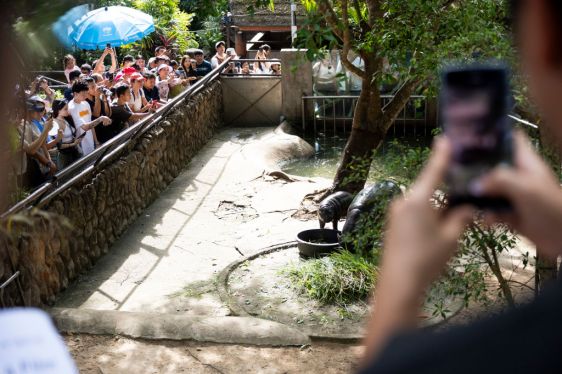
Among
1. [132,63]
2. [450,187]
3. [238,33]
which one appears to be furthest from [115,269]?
[238,33]

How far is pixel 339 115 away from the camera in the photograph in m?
14.4

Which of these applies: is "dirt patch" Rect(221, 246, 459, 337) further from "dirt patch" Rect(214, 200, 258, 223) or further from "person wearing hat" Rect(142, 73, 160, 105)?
"person wearing hat" Rect(142, 73, 160, 105)

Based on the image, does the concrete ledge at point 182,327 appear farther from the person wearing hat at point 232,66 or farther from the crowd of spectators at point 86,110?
the person wearing hat at point 232,66

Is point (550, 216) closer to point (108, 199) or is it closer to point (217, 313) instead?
point (217, 313)

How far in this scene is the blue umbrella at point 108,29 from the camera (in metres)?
11.8

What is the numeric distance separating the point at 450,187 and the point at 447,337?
0.21 meters

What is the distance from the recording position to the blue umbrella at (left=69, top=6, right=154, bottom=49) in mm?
11828

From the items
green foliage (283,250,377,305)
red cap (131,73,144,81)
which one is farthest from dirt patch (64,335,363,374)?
red cap (131,73,144,81)

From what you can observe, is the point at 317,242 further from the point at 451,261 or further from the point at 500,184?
the point at 500,184

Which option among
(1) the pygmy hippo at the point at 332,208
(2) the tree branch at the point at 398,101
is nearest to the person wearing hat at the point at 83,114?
(1) the pygmy hippo at the point at 332,208

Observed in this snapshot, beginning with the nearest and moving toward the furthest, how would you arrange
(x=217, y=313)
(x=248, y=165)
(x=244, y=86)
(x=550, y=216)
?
(x=550, y=216)
(x=217, y=313)
(x=248, y=165)
(x=244, y=86)

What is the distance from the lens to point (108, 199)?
8.42m

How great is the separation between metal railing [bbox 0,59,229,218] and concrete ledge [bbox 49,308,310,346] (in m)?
0.99

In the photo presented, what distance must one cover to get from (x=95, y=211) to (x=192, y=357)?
9.67 feet
